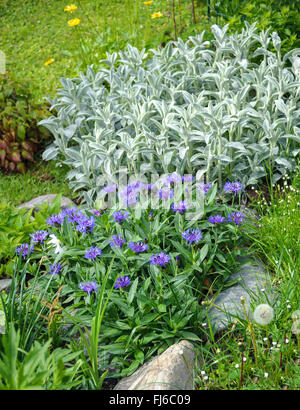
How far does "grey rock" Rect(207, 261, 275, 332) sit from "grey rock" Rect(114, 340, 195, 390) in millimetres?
244

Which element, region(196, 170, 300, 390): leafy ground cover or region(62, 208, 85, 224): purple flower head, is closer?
region(196, 170, 300, 390): leafy ground cover

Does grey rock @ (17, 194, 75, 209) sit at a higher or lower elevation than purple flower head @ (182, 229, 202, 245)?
lower

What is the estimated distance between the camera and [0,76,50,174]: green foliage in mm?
4211

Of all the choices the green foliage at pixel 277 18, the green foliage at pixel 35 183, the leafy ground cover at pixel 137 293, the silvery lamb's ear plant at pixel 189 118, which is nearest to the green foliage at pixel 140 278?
the leafy ground cover at pixel 137 293

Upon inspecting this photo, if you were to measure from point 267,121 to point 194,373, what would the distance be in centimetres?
202

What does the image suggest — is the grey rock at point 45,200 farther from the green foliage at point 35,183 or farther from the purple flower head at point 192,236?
the purple flower head at point 192,236

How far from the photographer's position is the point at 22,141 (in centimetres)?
426

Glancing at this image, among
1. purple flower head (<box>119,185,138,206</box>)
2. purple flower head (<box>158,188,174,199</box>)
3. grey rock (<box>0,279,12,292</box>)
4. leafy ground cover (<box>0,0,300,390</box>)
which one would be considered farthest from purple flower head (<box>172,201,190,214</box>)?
grey rock (<box>0,279,12,292</box>)

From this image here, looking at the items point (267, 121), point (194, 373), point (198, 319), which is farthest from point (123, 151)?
point (194, 373)

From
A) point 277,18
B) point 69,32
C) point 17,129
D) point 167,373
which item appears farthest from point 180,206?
point 69,32

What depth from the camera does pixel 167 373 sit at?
1.97 m

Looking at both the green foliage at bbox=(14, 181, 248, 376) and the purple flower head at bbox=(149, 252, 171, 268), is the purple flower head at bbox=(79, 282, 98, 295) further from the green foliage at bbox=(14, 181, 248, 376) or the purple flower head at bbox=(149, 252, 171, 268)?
the purple flower head at bbox=(149, 252, 171, 268)

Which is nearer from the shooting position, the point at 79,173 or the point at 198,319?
the point at 198,319

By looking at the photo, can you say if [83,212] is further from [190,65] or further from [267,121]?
[190,65]
